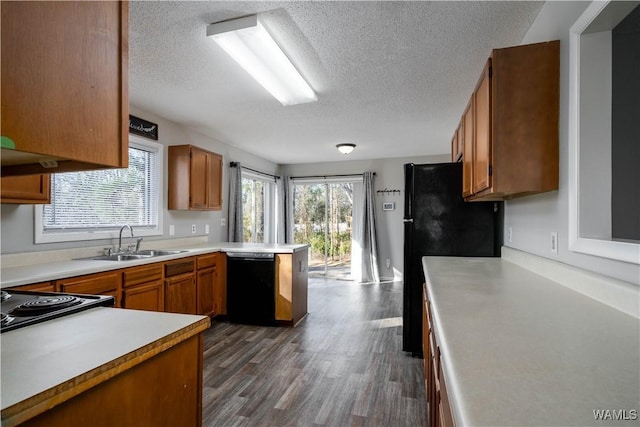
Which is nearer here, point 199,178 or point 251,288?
point 251,288

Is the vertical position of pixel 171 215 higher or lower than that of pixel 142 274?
higher

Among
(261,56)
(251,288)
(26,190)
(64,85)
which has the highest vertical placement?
(261,56)

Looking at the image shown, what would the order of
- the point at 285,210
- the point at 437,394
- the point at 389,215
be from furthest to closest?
the point at 285,210 → the point at 389,215 → the point at 437,394

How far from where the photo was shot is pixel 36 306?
3.48ft

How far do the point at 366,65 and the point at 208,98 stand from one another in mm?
1620

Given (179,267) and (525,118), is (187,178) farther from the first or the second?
(525,118)

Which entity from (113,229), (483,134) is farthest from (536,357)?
(113,229)

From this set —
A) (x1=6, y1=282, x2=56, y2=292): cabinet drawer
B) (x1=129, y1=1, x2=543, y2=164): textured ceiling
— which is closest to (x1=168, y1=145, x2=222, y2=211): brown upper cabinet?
(x1=129, y1=1, x2=543, y2=164): textured ceiling

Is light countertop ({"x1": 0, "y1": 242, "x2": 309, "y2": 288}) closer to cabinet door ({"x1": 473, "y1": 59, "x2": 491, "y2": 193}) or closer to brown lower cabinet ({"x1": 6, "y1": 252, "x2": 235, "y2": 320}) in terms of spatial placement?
brown lower cabinet ({"x1": 6, "y1": 252, "x2": 235, "y2": 320})

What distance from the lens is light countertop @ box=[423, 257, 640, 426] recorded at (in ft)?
1.82

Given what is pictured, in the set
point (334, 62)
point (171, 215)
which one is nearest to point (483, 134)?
point (334, 62)

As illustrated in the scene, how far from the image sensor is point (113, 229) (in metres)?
3.22

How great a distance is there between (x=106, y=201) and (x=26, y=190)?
1.12 metres

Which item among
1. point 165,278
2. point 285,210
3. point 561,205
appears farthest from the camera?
point 285,210
